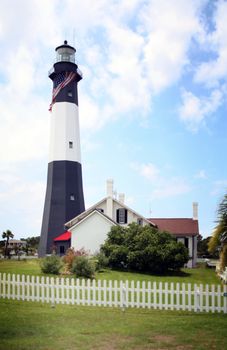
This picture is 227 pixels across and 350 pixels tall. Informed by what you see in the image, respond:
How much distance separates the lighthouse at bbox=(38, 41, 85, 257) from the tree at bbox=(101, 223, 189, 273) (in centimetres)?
860

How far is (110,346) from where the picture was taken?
22.8 feet

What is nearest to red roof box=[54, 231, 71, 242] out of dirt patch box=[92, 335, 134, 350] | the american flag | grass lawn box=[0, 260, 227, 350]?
the american flag

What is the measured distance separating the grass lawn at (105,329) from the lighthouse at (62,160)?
21.8 meters

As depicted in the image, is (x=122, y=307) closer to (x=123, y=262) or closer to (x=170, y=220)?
(x=123, y=262)

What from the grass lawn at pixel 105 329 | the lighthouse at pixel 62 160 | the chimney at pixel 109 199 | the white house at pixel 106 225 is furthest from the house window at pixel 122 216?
the grass lawn at pixel 105 329

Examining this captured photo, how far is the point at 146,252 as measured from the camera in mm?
23609

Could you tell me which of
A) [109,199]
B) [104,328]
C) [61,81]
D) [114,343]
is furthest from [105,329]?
[61,81]

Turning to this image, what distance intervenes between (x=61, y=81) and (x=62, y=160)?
305 inches

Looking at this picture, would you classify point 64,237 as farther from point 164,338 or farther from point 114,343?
point 114,343

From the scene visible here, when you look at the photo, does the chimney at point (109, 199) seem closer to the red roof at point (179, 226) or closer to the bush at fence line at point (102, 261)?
the red roof at point (179, 226)

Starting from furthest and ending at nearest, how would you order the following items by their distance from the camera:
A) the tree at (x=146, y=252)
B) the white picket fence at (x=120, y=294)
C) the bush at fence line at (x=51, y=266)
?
the tree at (x=146, y=252) → the bush at fence line at (x=51, y=266) → the white picket fence at (x=120, y=294)

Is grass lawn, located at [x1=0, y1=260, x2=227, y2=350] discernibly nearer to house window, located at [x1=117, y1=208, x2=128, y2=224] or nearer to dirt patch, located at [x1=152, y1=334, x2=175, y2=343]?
dirt patch, located at [x1=152, y1=334, x2=175, y2=343]

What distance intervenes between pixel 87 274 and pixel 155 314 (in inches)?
327

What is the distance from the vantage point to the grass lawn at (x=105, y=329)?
702cm
